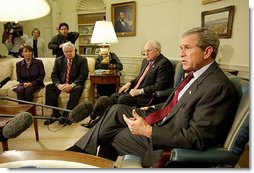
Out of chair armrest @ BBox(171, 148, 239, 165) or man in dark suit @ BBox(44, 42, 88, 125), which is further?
man in dark suit @ BBox(44, 42, 88, 125)

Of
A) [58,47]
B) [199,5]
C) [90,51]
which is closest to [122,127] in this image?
[90,51]

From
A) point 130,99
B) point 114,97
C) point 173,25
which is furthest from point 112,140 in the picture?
point 173,25

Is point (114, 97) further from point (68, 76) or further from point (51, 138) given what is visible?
point (51, 138)

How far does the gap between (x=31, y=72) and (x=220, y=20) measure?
3.81ft

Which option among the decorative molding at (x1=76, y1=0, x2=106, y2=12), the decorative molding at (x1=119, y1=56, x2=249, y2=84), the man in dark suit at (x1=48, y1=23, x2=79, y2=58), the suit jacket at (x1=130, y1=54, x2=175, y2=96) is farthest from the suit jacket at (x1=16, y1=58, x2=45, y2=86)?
the suit jacket at (x1=130, y1=54, x2=175, y2=96)

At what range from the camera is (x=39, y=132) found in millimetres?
1530

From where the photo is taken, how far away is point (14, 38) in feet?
4.09

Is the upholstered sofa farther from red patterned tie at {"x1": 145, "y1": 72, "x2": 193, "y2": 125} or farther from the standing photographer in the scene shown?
red patterned tie at {"x1": 145, "y1": 72, "x2": 193, "y2": 125}

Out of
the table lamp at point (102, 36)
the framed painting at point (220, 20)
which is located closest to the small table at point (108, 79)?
the table lamp at point (102, 36)

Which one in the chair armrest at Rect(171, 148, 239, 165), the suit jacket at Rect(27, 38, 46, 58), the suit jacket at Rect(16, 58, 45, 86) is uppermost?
the suit jacket at Rect(27, 38, 46, 58)

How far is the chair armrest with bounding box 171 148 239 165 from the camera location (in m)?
0.99

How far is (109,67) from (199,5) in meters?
0.66

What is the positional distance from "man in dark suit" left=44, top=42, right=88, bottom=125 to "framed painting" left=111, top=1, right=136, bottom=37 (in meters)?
0.30

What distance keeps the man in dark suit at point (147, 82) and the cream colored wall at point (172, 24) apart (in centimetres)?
9
